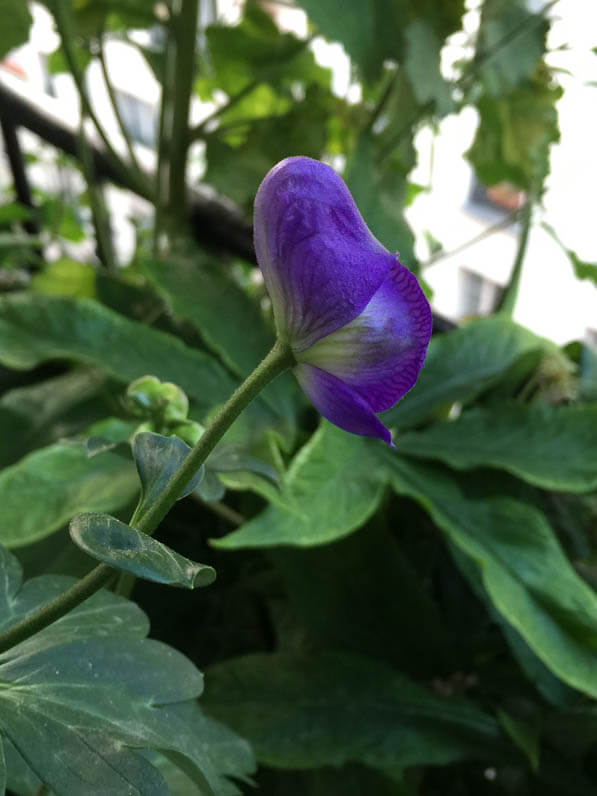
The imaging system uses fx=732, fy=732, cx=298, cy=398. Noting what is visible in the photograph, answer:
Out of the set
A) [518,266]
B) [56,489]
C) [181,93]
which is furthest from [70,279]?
[518,266]

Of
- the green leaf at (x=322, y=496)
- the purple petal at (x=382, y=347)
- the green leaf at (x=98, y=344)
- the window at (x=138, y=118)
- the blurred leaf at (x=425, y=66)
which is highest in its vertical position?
the blurred leaf at (x=425, y=66)

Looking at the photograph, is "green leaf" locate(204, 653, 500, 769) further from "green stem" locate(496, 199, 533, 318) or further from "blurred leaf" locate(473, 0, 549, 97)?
"blurred leaf" locate(473, 0, 549, 97)

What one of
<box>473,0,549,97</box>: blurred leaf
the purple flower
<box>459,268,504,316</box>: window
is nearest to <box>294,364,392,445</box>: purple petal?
the purple flower

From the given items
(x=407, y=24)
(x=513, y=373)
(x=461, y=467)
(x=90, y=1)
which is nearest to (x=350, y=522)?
(x=461, y=467)

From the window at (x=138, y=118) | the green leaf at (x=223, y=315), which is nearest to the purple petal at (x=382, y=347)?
the green leaf at (x=223, y=315)

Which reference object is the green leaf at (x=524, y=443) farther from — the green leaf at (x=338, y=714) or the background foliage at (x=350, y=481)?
the green leaf at (x=338, y=714)

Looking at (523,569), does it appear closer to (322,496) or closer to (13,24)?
(322,496)

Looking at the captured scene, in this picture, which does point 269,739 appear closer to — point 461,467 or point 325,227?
point 461,467
